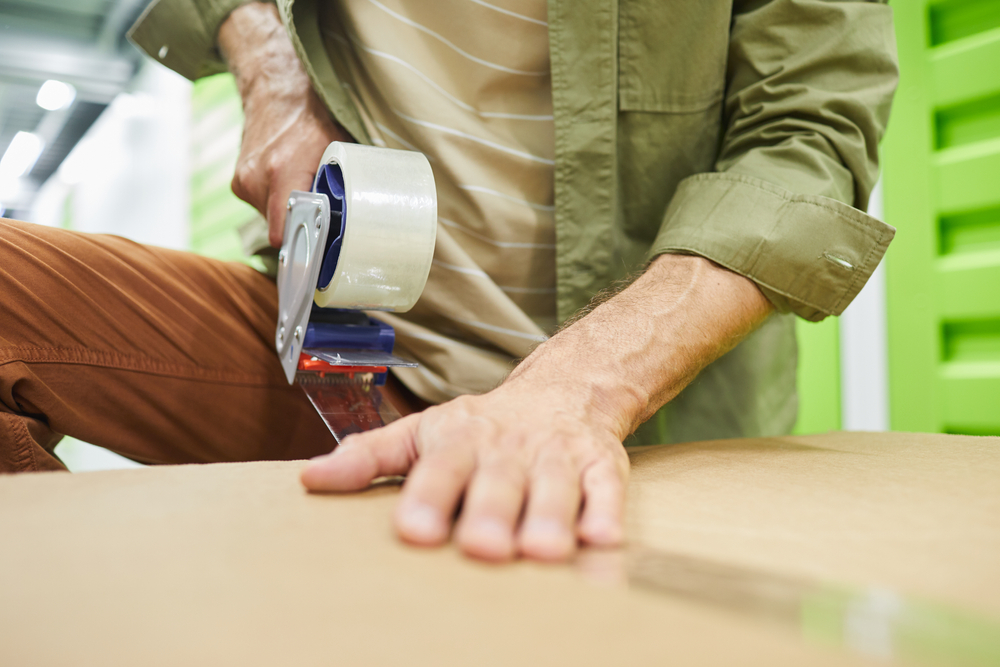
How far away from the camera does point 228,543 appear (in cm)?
40

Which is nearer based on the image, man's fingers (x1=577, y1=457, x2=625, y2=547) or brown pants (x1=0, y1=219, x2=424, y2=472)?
man's fingers (x1=577, y1=457, x2=625, y2=547)

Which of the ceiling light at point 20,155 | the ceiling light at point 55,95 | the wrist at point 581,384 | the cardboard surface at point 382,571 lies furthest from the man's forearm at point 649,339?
the ceiling light at point 20,155

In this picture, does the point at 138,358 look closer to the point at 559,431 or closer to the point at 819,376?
the point at 559,431

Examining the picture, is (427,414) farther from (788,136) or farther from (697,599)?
(788,136)

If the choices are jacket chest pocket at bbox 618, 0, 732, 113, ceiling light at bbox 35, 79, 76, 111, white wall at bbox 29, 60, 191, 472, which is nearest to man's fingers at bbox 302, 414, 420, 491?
jacket chest pocket at bbox 618, 0, 732, 113

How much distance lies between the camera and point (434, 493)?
1.37 feet

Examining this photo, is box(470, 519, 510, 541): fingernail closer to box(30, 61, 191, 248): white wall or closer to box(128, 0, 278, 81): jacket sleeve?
box(128, 0, 278, 81): jacket sleeve

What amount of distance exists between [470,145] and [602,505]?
712mm

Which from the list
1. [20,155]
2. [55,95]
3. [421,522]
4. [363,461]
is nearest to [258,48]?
[363,461]

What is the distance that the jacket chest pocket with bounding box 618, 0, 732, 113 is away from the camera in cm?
94

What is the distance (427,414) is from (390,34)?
706mm

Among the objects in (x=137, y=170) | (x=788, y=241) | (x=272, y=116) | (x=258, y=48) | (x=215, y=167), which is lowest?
(x=788, y=241)

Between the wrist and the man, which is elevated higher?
the man

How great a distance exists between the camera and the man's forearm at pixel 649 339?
0.64 m
